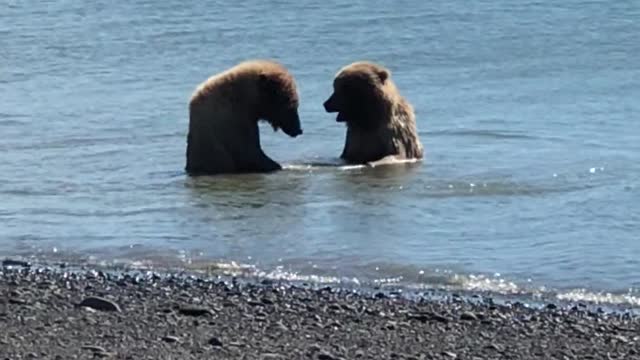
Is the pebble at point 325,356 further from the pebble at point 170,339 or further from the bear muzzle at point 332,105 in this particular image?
the bear muzzle at point 332,105

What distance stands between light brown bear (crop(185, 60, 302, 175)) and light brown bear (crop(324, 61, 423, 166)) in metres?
0.49

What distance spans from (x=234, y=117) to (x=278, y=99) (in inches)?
16.3

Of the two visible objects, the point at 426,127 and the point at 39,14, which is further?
the point at 39,14

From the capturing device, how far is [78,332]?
828 cm

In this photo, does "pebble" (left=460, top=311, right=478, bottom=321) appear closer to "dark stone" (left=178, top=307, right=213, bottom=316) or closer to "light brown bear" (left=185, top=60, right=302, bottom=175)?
"dark stone" (left=178, top=307, right=213, bottom=316)

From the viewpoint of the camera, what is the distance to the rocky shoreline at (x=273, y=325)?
795 cm

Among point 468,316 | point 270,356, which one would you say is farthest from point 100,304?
point 468,316

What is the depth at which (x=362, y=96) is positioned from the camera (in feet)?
46.7

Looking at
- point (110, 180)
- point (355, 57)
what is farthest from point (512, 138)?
point (355, 57)

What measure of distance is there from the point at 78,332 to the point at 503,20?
685 inches

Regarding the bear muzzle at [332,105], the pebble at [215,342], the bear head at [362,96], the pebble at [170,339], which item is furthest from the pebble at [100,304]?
the bear muzzle at [332,105]

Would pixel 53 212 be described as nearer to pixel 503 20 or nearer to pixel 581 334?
pixel 581 334

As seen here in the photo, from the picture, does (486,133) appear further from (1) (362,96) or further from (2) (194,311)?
(2) (194,311)

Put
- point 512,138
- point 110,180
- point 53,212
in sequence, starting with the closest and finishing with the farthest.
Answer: point 53,212
point 110,180
point 512,138
